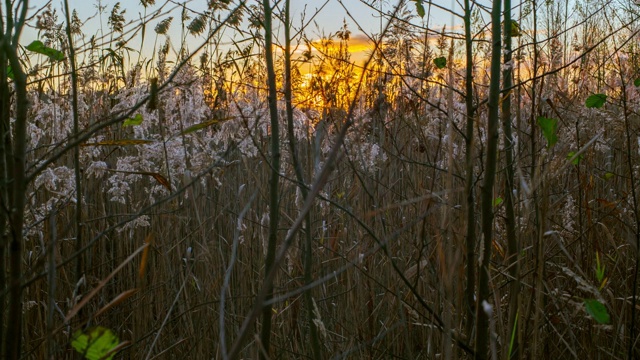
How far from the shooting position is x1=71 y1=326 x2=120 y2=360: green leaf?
2.30 feet

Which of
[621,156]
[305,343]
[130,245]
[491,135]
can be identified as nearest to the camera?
[491,135]

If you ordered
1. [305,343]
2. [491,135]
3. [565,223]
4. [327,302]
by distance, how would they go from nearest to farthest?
[491,135] < [565,223] < [305,343] < [327,302]

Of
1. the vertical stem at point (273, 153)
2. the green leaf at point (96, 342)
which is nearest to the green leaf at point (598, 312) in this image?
the vertical stem at point (273, 153)

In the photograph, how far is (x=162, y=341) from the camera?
6.18 ft

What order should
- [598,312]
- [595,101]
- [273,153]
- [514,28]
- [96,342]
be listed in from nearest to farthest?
[96,342], [598,312], [273,153], [514,28], [595,101]

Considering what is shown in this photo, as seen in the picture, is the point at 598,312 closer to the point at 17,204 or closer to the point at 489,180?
the point at 489,180

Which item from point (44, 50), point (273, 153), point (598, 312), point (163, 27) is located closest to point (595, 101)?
point (598, 312)

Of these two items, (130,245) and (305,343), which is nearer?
(305,343)

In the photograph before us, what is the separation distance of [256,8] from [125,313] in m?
1.25

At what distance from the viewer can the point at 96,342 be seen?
0.72m

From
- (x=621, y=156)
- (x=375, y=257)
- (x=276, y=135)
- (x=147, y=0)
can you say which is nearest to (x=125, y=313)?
(x=375, y=257)

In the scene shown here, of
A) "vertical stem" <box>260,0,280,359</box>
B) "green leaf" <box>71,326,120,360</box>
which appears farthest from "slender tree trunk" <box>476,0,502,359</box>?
"green leaf" <box>71,326,120,360</box>

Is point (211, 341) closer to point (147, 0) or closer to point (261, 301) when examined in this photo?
point (147, 0)

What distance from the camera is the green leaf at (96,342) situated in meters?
0.70
